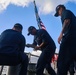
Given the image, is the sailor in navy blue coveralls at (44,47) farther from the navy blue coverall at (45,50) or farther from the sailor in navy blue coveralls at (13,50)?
A: the sailor in navy blue coveralls at (13,50)

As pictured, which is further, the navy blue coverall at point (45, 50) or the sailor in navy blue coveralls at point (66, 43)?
the navy blue coverall at point (45, 50)

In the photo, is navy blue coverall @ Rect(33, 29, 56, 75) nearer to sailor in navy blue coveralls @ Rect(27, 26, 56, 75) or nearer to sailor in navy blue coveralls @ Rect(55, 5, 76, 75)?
sailor in navy blue coveralls @ Rect(27, 26, 56, 75)

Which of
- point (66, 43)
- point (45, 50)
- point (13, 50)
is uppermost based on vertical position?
point (45, 50)

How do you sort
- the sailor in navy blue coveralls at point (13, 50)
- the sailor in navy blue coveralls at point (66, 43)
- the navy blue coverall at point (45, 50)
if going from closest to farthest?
the sailor in navy blue coveralls at point (66, 43) → the sailor in navy blue coveralls at point (13, 50) → the navy blue coverall at point (45, 50)

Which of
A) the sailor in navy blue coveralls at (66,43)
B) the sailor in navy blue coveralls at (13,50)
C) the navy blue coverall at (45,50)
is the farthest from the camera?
the navy blue coverall at (45,50)

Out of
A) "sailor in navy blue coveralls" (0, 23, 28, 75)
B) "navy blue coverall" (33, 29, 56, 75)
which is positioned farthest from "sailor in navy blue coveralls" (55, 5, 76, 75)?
"navy blue coverall" (33, 29, 56, 75)

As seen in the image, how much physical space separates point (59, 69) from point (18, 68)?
55.9 inches

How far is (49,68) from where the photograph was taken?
7875 mm

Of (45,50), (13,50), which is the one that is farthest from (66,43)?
(45,50)

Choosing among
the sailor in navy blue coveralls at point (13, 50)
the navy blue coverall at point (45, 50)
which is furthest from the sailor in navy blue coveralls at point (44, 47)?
the sailor in navy blue coveralls at point (13, 50)

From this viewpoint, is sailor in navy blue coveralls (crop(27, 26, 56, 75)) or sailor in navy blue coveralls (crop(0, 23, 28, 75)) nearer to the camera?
sailor in navy blue coveralls (crop(0, 23, 28, 75))

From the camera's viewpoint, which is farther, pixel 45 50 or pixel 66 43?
pixel 45 50

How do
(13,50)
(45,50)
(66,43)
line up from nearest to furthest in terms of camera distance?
(66,43), (13,50), (45,50)

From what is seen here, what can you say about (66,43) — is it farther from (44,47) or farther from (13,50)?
(44,47)
